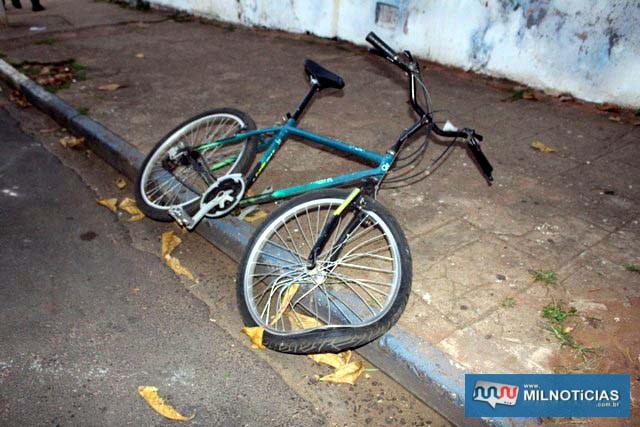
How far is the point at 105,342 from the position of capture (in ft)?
10.1

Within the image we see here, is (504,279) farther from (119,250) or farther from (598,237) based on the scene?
(119,250)

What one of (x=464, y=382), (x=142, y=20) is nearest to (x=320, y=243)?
(x=464, y=382)

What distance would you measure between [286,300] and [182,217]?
1037 millimetres

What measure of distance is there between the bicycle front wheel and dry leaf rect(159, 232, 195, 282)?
54 cm

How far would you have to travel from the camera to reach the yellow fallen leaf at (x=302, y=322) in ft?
10.4

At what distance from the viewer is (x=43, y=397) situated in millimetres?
2729

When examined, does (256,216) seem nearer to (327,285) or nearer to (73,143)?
(327,285)

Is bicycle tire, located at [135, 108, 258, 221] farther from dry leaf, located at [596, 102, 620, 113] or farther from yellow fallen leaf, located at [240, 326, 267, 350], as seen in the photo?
dry leaf, located at [596, 102, 620, 113]

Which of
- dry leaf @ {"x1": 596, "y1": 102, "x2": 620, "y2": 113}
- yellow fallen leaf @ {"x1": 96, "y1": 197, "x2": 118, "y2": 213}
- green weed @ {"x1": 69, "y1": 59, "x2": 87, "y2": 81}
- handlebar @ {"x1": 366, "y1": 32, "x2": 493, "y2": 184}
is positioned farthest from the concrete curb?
dry leaf @ {"x1": 596, "y1": 102, "x2": 620, "y2": 113}

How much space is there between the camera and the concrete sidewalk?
2.97 m

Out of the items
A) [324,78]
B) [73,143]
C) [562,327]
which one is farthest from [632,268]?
[73,143]

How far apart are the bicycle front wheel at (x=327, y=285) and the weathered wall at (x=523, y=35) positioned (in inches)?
144

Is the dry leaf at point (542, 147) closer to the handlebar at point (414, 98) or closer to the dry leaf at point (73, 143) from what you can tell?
the handlebar at point (414, 98)

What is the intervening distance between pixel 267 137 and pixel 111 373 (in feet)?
6.99
